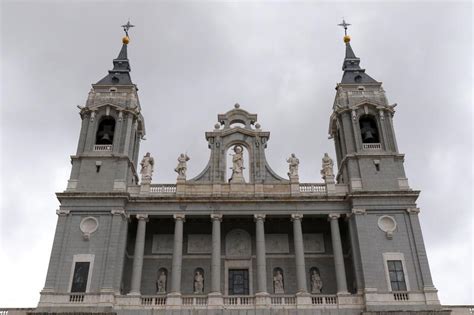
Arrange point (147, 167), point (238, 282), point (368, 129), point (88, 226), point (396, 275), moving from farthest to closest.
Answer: point (368, 129)
point (147, 167)
point (238, 282)
point (88, 226)
point (396, 275)

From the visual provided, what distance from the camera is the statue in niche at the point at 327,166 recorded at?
34.5 m

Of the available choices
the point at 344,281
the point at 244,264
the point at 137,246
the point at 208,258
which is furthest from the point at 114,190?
the point at 344,281

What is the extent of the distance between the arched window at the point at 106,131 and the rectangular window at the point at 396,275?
20088 mm

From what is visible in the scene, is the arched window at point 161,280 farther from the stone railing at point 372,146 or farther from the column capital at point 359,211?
the stone railing at point 372,146

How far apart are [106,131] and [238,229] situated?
38.3ft

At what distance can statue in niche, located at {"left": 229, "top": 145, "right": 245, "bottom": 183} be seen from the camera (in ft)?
113

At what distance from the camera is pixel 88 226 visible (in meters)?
31.7

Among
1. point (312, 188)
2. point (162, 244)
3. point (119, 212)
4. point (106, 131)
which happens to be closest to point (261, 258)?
point (312, 188)

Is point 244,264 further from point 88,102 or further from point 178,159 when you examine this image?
point 88,102

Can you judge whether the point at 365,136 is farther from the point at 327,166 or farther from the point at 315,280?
the point at 315,280

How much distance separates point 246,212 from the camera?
32.8 metres

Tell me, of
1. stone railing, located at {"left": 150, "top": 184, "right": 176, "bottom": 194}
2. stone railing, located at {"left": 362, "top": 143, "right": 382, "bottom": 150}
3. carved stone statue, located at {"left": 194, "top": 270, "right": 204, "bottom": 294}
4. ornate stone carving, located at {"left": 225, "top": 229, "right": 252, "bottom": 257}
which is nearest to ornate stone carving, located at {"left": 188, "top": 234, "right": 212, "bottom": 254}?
ornate stone carving, located at {"left": 225, "top": 229, "right": 252, "bottom": 257}

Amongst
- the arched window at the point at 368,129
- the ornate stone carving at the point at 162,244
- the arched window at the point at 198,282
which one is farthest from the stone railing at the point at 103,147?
the arched window at the point at 368,129

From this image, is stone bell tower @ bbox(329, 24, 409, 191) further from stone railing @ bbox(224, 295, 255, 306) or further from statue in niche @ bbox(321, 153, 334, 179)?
stone railing @ bbox(224, 295, 255, 306)
